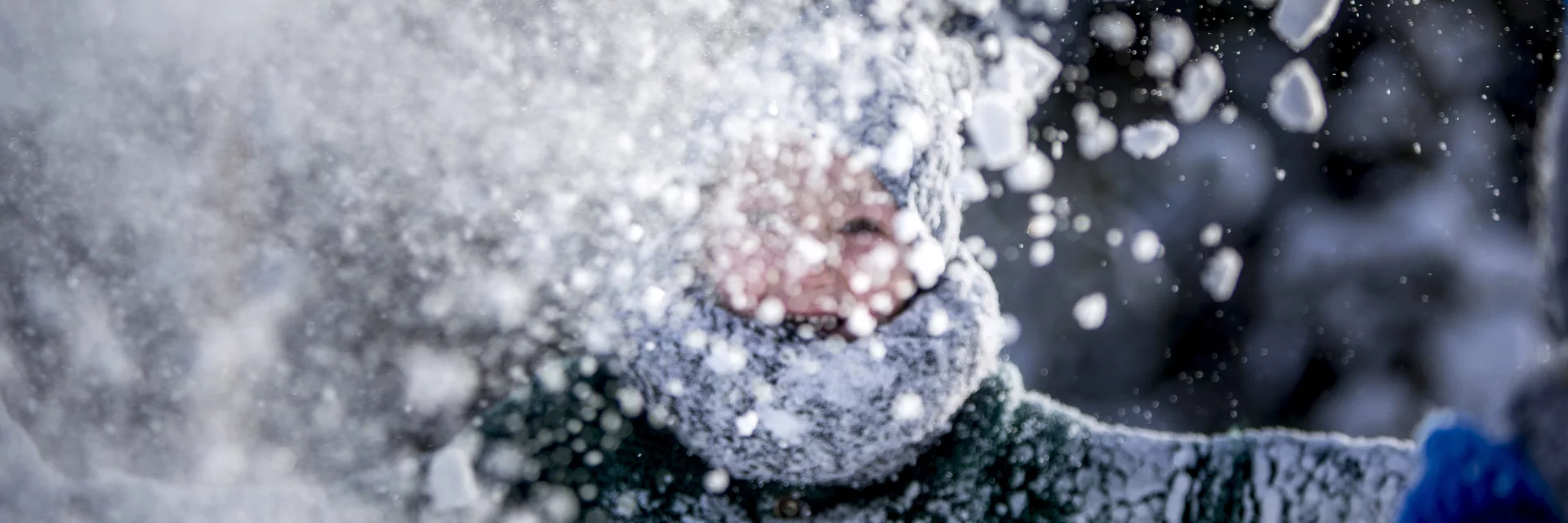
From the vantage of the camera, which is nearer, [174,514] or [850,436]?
[850,436]

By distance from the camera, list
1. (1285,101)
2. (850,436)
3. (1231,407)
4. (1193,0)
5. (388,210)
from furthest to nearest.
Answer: (1231,407) → (1285,101) → (1193,0) → (388,210) → (850,436)

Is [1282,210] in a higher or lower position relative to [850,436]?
higher

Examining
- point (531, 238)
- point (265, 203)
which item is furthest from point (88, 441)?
point (531, 238)

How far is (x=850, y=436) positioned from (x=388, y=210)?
1.06m

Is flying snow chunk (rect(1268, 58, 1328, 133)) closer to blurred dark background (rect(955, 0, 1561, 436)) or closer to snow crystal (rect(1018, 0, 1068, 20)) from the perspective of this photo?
blurred dark background (rect(955, 0, 1561, 436))

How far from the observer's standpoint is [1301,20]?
173 cm

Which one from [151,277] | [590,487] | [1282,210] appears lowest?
[590,487]

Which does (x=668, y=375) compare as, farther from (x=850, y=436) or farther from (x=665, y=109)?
(x=665, y=109)

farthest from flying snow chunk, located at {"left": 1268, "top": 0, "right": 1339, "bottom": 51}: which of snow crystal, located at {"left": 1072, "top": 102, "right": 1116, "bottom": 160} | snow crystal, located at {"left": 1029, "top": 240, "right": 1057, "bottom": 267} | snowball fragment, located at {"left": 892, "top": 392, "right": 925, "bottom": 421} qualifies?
snowball fragment, located at {"left": 892, "top": 392, "right": 925, "bottom": 421}

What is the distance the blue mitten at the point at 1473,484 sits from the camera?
0.51 meters

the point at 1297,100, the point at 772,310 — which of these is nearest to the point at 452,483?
the point at 772,310

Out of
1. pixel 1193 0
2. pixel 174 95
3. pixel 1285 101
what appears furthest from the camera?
pixel 1285 101

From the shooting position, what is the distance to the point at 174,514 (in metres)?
1.31

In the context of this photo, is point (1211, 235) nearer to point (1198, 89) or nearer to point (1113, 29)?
point (1198, 89)
